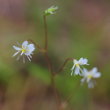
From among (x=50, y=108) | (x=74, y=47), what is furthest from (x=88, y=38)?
(x=50, y=108)

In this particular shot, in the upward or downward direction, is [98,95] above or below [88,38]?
below

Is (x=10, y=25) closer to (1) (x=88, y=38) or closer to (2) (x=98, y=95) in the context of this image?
(1) (x=88, y=38)

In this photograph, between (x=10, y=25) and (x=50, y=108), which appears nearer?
(x=50, y=108)

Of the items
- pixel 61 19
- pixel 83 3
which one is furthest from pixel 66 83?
pixel 83 3

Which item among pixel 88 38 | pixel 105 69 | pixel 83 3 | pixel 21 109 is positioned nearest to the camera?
pixel 21 109

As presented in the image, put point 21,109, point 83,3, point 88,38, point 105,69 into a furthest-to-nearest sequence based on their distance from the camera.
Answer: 1. point 83,3
2. point 88,38
3. point 105,69
4. point 21,109

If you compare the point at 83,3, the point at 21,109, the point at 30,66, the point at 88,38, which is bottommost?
the point at 21,109

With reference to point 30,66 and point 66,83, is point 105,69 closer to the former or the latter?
point 66,83
